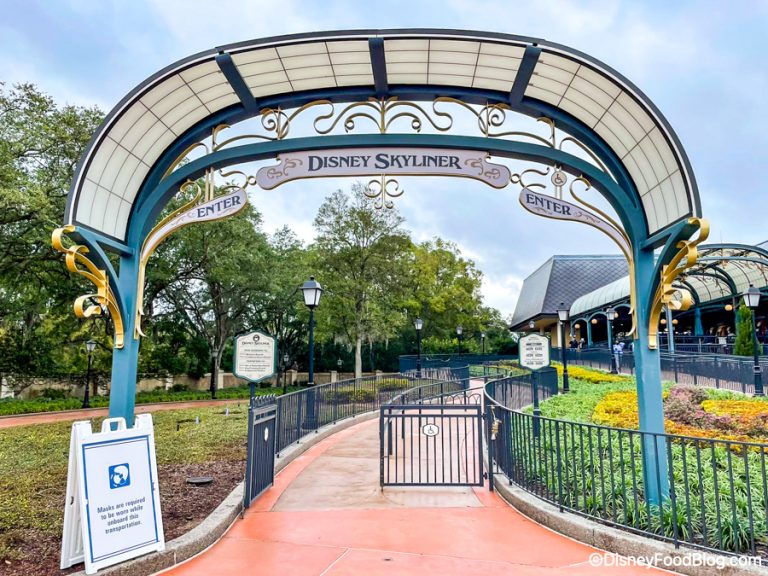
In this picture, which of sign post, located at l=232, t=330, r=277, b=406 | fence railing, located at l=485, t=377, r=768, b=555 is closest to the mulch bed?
sign post, located at l=232, t=330, r=277, b=406

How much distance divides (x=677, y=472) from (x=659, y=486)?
165cm

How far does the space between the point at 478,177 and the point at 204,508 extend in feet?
16.4

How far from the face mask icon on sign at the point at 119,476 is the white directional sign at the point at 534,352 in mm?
6996

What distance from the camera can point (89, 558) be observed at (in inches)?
155

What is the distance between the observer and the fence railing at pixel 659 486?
419 cm

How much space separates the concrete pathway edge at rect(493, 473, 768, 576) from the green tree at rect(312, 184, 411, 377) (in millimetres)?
22684

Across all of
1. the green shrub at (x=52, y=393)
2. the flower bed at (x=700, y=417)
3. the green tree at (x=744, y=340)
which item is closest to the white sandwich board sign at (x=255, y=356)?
the flower bed at (x=700, y=417)

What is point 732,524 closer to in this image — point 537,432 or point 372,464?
point 537,432

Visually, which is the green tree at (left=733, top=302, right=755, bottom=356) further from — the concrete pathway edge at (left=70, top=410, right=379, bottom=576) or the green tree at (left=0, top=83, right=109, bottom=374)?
the green tree at (left=0, top=83, right=109, bottom=374)

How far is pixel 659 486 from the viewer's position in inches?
176

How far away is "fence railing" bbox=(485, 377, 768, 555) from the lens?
13.8ft

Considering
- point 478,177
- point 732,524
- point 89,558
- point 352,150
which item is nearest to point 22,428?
point 89,558

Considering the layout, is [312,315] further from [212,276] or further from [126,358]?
[212,276]

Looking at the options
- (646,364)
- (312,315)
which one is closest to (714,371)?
(312,315)
